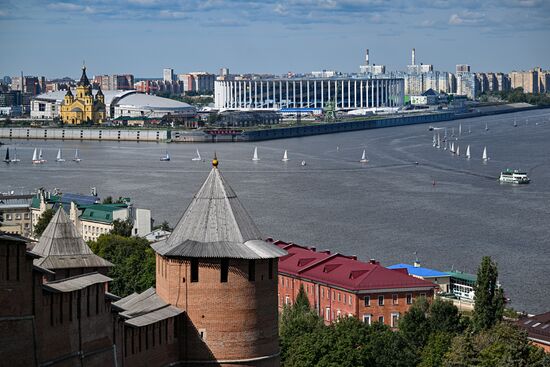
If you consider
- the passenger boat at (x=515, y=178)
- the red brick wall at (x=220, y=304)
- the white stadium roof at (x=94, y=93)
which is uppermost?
the white stadium roof at (x=94, y=93)

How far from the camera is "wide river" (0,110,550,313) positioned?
21.5 metres

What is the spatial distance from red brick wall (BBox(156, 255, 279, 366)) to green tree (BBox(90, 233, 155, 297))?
562cm

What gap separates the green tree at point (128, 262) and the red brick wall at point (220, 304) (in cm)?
562

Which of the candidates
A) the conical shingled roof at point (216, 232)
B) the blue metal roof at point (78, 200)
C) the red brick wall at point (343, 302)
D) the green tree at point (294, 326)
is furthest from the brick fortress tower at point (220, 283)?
the blue metal roof at point (78, 200)

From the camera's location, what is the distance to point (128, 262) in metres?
15.8

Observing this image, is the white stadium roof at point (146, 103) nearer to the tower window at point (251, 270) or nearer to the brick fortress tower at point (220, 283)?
the brick fortress tower at point (220, 283)

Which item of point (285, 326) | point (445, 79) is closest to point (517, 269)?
point (285, 326)

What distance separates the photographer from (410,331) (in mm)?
13305

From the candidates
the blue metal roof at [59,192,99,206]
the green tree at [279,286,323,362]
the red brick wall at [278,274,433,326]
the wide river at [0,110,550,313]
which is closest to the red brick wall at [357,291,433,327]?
the red brick wall at [278,274,433,326]

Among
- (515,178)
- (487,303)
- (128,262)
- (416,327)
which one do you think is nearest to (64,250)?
(416,327)

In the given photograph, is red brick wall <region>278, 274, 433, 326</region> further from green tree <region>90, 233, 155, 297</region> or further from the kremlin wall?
the kremlin wall

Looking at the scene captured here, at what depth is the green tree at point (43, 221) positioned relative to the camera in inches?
841

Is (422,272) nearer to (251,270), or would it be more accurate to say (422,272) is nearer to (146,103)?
(251,270)

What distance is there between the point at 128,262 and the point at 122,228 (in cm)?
594
